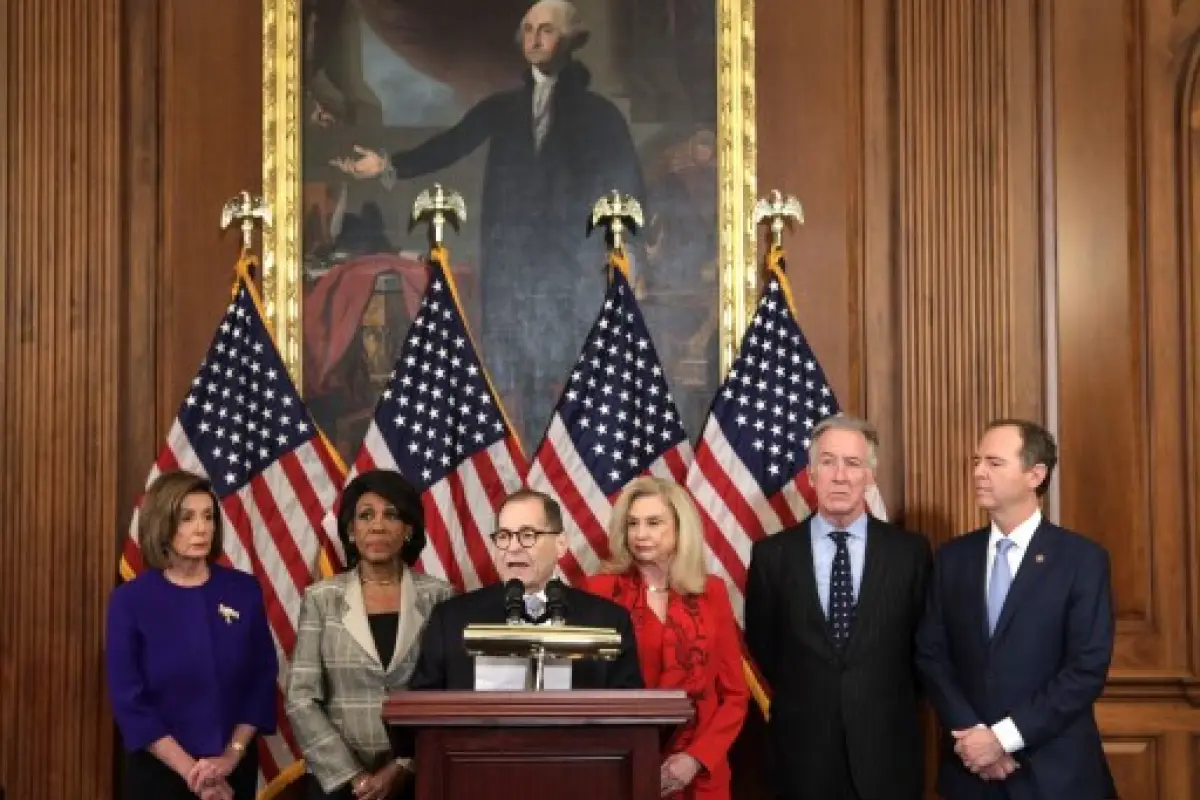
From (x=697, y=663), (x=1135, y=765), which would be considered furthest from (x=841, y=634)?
(x=1135, y=765)

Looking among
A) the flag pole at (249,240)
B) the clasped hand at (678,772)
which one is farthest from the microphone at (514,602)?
the flag pole at (249,240)

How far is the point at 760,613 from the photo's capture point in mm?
5934

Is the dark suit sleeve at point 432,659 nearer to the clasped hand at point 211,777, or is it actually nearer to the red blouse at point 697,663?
the red blouse at point 697,663

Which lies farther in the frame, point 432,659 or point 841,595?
point 841,595

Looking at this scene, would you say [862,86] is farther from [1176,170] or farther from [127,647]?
[127,647]

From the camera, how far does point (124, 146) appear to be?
684cm

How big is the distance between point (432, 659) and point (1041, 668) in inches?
73.4

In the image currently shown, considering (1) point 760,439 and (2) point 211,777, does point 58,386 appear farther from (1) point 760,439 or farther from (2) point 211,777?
(1) point 760,439

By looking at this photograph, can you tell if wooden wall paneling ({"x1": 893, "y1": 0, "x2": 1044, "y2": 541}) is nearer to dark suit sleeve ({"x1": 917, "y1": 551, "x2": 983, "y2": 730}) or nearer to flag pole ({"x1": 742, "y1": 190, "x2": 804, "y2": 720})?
flag pole ({"x1": 742, "y1": 190, "x2": 804, "y2": 720})

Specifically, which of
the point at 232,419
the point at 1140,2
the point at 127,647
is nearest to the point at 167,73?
the point at 232,419

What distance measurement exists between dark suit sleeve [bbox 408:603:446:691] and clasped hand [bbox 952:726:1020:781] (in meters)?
1.62

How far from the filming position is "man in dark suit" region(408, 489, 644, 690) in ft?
16.3

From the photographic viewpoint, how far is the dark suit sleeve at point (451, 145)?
6.88 m

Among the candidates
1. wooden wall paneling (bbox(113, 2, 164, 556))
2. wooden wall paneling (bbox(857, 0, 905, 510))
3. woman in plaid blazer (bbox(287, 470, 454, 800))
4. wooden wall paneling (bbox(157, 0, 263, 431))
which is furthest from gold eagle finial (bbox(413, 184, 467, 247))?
wooden wall paneling (bbox(857, 0, 905, 510))
